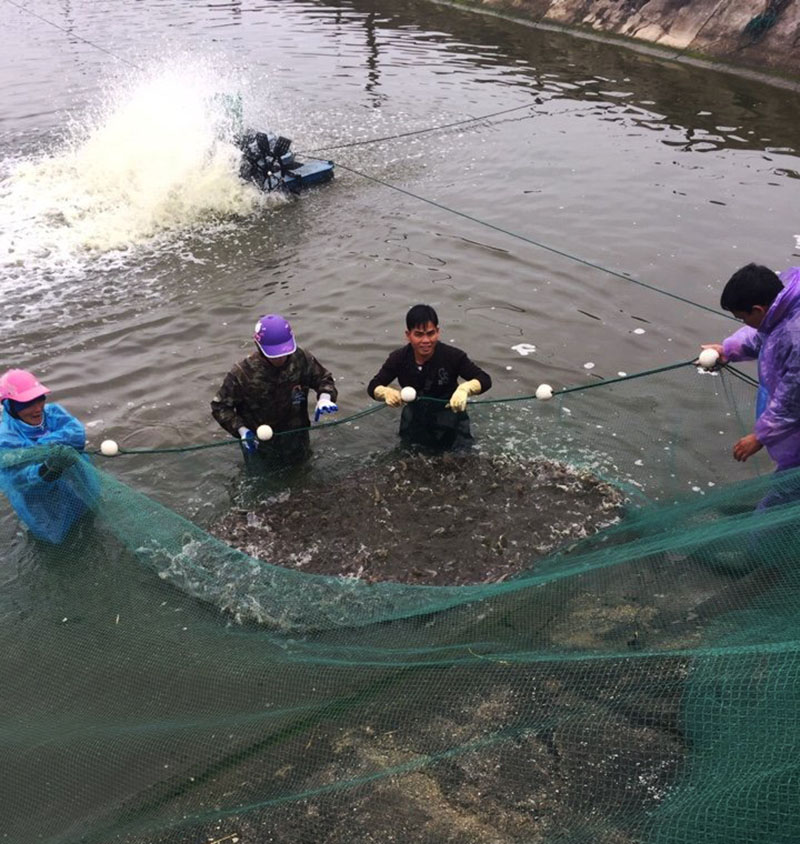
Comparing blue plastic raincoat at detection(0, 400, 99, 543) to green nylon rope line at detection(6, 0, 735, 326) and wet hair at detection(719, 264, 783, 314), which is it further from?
green nylon rope line at detection(6, 0, 735, 326)

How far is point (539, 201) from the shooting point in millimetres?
10930

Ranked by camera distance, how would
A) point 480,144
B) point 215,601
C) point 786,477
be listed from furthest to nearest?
point 480,144, point 215,601, point 786,477

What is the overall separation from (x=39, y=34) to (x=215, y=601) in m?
24.7

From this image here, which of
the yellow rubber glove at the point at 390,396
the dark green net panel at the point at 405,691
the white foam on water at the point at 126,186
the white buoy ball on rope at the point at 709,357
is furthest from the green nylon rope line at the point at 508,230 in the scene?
the dark green net panel at the point at 405,691

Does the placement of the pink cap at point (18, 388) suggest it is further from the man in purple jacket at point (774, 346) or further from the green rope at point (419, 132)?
the green rope at point (419, 132)

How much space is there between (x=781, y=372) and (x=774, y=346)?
0.15 metres

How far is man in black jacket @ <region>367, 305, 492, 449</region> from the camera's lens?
505 centimetres

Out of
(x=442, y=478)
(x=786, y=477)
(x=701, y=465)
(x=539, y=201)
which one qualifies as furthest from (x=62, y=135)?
(x=786, y=477)

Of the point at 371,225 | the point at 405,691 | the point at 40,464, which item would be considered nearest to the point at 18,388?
the point at 40,464

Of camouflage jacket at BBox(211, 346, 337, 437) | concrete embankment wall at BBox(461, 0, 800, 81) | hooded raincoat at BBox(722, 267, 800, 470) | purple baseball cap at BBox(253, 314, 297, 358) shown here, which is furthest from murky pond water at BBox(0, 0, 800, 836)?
hooded raincoat at BBox(722, 267, 800, 470)

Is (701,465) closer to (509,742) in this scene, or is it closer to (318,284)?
(509,742)

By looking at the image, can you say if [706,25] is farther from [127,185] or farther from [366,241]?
[127,185]

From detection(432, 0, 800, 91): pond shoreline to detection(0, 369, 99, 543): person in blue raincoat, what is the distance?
17172 mm

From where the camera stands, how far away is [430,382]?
5.43 metres
